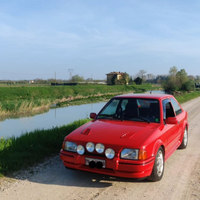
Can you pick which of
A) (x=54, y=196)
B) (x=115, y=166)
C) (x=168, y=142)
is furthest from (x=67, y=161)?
(x=168, y=142)

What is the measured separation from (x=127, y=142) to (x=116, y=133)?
14.7 inches

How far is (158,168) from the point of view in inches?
167

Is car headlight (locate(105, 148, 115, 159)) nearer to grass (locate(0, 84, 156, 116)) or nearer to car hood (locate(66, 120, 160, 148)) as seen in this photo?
car hood (locate(66, 120, 160, 148))

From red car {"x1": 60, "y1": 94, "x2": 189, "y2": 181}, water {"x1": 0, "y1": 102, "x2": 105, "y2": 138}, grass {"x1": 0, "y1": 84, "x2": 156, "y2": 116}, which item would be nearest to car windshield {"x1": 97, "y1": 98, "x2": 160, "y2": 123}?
red car {"x1": 60, "y1": 94, "x2": 189, "y2": 181}

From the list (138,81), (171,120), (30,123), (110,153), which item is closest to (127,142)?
(110,153)

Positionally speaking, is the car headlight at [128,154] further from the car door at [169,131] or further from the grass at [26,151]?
the grass at [26,151]

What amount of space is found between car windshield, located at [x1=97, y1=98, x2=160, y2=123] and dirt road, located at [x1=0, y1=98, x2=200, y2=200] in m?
1.21

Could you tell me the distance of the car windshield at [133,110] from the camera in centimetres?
492

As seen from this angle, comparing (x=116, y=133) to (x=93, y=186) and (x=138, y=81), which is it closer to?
(x=93, y=186)

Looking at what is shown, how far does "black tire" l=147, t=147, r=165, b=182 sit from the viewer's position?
407 cm

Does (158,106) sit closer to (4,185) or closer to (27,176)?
(27,176)

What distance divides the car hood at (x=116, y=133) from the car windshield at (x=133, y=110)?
0.23 meters

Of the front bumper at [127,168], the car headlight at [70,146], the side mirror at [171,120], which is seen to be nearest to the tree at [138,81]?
the side mirror at [171,120]

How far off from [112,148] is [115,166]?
29 centimetres
